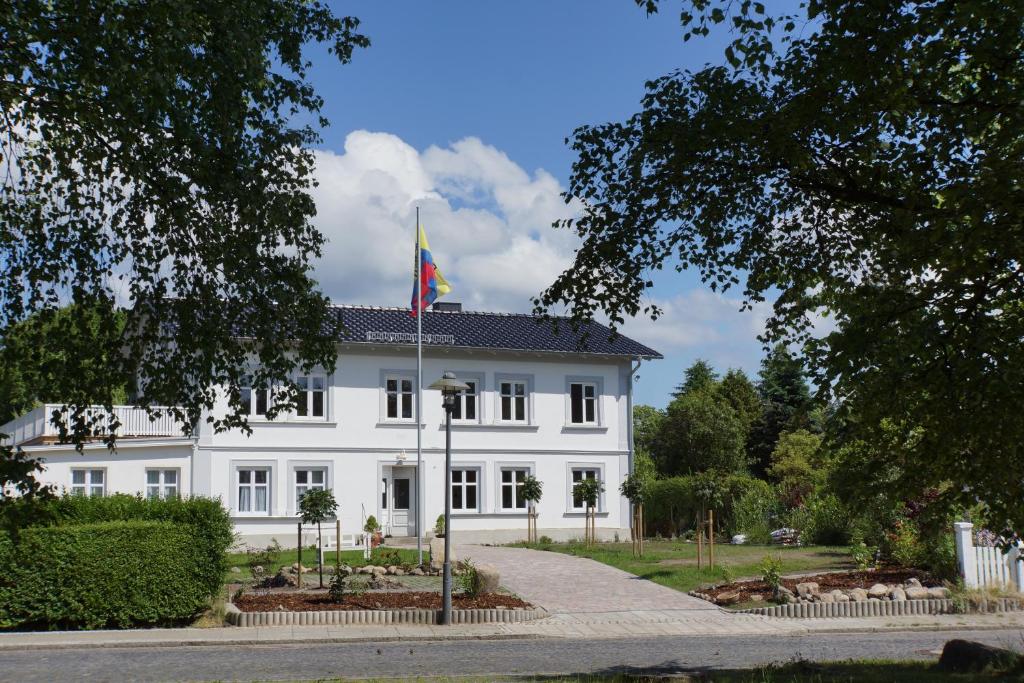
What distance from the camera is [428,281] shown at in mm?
29297

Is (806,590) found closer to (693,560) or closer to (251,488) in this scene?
(693,560)

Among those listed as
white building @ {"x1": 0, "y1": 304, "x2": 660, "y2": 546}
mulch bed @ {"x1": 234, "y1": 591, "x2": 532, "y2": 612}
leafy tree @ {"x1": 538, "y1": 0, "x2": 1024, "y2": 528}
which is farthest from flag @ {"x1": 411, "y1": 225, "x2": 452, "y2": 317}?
leafy tree @ {"x1": 538, "y1": 0, "x2": 1024, "y2": 528}

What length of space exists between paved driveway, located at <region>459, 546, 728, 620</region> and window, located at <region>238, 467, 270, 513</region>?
9.11 metres

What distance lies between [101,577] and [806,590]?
12.5 m

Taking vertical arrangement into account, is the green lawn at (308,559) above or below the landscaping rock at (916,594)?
above

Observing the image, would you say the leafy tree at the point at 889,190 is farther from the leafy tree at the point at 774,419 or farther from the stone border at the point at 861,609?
the leafy tree at the point at 774,419

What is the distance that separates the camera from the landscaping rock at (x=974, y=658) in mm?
10852

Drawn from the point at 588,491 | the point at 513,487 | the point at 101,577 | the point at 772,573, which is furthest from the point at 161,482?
the point at 772,573

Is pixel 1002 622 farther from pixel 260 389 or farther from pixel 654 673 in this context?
pixel 260 389

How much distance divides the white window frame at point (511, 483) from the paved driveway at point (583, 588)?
8.89 metres

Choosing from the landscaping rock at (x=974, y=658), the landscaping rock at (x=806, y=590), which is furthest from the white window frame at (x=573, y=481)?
the landscaping rock at (x=974, y=658)

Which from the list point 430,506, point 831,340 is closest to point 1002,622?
point 831,340

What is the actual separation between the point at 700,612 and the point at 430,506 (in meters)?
17.4

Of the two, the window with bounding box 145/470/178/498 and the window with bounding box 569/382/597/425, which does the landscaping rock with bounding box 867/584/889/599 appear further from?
the window with bounding box 145/470/178/498
